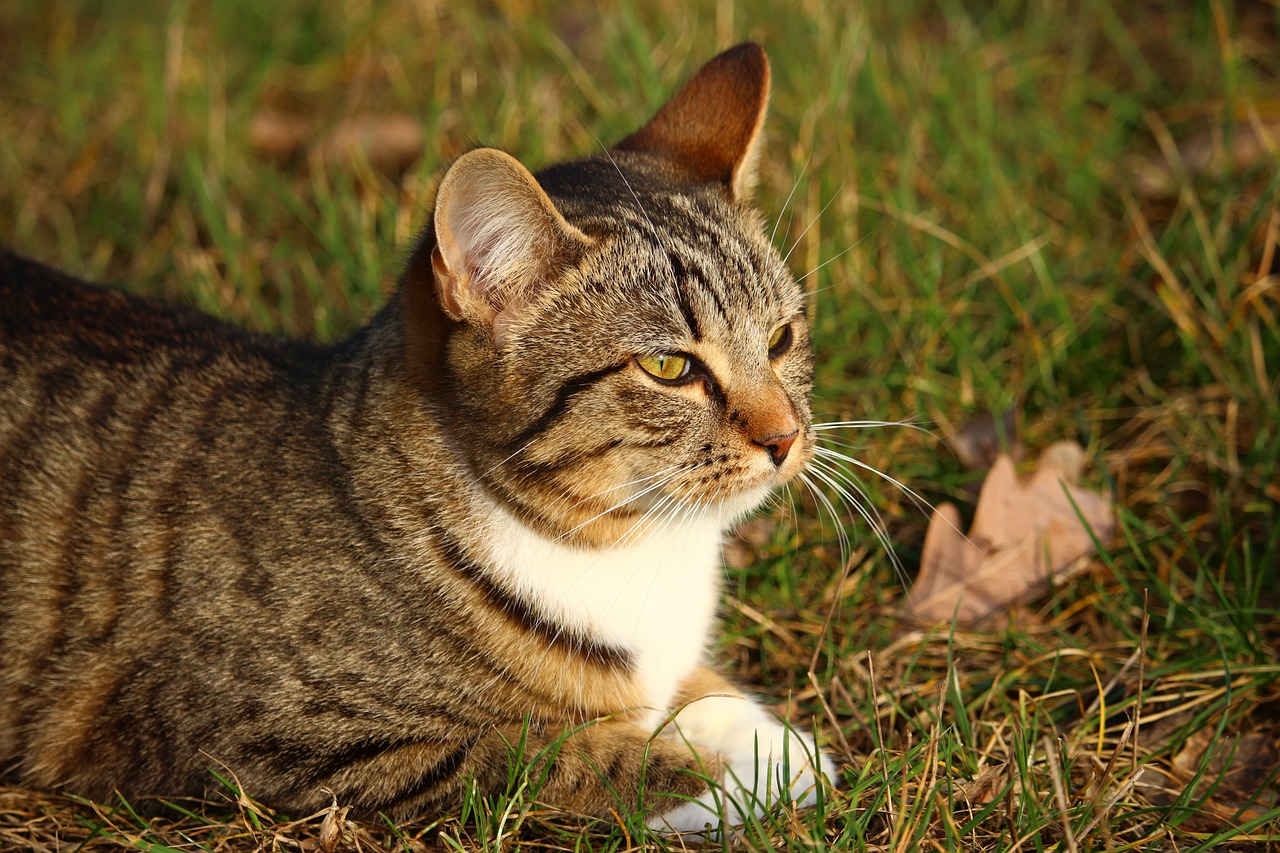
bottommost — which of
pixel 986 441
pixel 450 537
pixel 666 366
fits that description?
pixel 986 441

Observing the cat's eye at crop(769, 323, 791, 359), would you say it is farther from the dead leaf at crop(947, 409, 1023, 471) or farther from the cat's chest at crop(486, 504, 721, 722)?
the dead leaf at crop(947, 409, 1023, 471)

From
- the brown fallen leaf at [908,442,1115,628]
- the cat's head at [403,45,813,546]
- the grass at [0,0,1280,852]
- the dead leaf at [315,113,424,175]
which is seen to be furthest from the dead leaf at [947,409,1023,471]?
the dead leaf at [315,113,424,175]

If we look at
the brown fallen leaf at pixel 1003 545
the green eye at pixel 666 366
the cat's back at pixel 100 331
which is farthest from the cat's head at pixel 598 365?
the brown fallen leaf at pixel 1003 545

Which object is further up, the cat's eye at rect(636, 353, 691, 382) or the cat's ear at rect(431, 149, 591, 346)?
the cat's ear at rect(431, 149, 591, 346)

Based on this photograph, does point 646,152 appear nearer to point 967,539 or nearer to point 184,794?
point 967,539

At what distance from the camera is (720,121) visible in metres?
2.83

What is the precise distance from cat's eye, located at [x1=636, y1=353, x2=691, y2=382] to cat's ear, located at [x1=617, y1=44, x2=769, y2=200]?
0.56 metres

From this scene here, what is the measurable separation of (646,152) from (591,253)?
1.75 ft

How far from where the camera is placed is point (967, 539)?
10.3ft

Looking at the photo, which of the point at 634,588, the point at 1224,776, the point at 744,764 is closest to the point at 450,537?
the point at 634,588

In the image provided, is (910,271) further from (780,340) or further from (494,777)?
(494,777)

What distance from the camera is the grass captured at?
8.11 ft

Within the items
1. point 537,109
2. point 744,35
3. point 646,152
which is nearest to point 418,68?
point 537,109

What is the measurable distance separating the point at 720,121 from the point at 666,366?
70 centimetres
